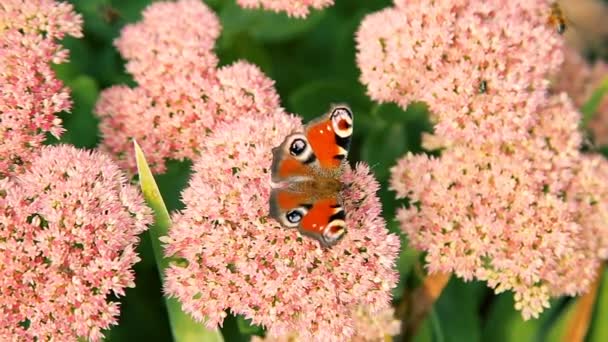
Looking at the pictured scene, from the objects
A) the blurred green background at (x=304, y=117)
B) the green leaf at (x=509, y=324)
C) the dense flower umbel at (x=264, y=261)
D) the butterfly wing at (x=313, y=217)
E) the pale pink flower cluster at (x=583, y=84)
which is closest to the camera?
the butterfly wing at (x=313, y=217)

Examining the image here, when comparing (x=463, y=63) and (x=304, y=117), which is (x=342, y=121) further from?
(x=304, y=117)

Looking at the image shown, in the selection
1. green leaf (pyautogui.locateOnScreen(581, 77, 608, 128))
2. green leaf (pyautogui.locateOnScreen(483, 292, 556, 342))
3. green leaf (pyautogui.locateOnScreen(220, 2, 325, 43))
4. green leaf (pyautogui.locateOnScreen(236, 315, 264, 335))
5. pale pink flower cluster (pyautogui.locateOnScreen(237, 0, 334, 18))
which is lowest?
green leaf (pyautogui.locateOnScreen(236, 315, 264, 335))

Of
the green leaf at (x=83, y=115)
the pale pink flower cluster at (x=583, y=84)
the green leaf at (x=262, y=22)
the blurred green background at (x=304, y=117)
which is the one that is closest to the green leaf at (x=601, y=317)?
the blurred green background at (x=304, y=117)

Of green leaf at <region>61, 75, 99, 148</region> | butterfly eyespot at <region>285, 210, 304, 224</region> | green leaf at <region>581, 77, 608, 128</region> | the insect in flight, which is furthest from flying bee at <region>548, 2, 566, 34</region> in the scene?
green leaf at <region>61, 75, 99, 148</region>

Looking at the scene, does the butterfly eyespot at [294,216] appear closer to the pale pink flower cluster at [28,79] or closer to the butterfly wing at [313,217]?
the butterfly wing at [313,217]

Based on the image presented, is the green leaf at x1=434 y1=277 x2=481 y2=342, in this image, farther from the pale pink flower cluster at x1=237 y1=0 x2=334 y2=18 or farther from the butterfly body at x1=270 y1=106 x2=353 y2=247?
the pale pink flower cluster at x1=237 y1=0 x2=334 y2=18

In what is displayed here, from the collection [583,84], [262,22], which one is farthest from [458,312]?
[262,22]

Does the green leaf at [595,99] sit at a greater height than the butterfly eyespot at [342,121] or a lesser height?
greater
